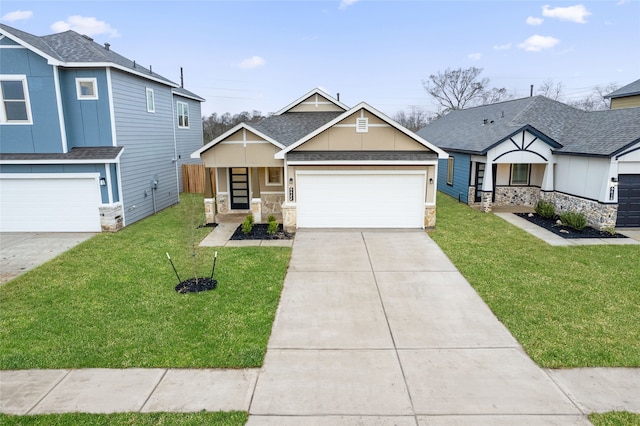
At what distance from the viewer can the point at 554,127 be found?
17.3 metres

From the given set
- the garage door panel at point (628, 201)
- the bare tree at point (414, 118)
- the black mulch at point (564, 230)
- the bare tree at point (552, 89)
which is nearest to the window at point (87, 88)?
the black mulch at point (564, 230)

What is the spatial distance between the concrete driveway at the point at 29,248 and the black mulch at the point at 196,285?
4393 mm

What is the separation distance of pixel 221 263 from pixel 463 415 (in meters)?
7.25

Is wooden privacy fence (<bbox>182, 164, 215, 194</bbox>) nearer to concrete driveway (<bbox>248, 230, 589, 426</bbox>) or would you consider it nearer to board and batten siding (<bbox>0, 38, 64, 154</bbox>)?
board and batten siding (<bbox>0, 38, 64, 154</bbox>)

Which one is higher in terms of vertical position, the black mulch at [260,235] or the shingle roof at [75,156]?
the shingle roof at [75,156]

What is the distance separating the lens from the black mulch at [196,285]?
842 centimetres

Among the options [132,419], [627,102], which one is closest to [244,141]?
[132,419]

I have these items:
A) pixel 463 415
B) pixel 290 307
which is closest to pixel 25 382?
pixel 290 307

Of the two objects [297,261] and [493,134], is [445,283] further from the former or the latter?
[493,134]

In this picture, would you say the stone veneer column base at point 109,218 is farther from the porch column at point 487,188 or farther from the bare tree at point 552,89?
the bare tree at point 552,89

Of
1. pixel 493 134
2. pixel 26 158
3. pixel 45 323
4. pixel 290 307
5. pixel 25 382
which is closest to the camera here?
pixel 25 382

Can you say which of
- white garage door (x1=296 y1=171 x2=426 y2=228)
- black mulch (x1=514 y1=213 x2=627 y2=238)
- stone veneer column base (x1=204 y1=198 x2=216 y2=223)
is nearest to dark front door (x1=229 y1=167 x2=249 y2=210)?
stone veneer column base (x1=204 y1=198 x2=216 y2=223)

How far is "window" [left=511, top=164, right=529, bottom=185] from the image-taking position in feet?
58.9

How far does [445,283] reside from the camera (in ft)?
29.3
